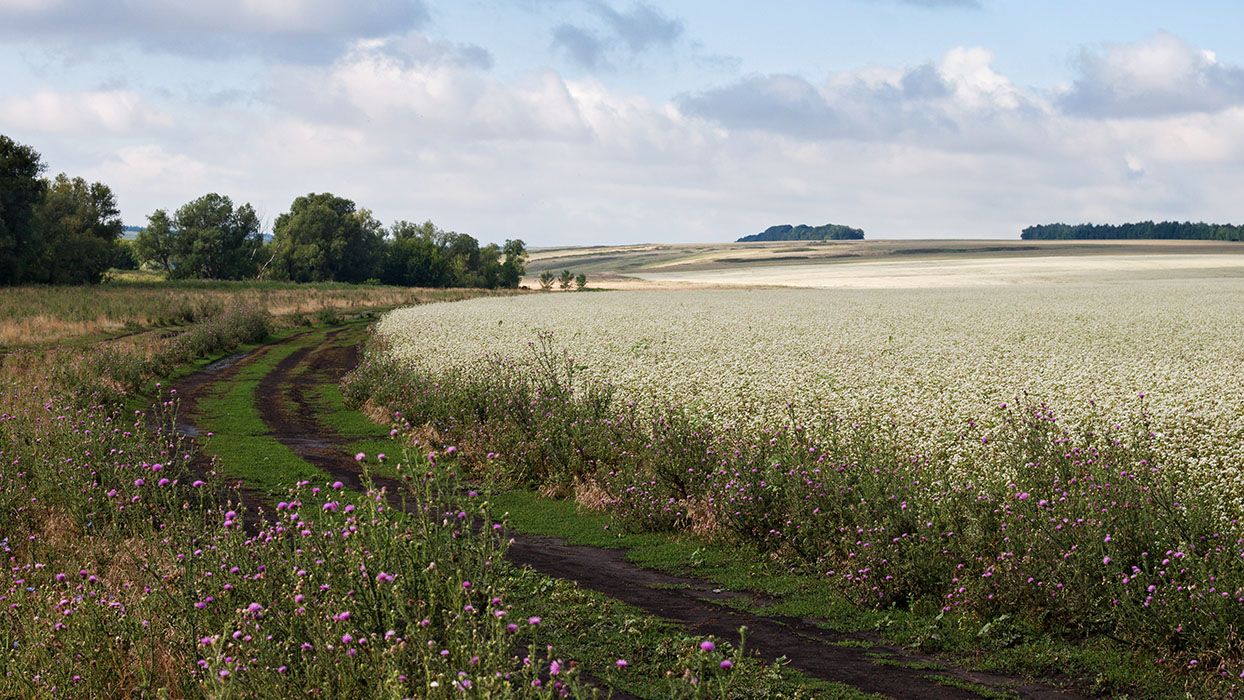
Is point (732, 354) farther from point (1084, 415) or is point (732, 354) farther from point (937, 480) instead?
point (937, 480)

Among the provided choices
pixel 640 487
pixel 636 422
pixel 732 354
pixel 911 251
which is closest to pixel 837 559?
pixel 640 487

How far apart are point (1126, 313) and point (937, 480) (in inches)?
1383

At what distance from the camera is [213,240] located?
353 feet

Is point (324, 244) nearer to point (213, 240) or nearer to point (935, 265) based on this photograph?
point (213, 240)

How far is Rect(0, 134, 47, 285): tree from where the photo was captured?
65688 millimetres

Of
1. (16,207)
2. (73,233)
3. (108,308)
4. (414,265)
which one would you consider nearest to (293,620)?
(108,308)

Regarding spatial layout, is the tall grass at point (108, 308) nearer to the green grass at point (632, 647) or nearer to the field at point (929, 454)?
the field at point (929, 454)

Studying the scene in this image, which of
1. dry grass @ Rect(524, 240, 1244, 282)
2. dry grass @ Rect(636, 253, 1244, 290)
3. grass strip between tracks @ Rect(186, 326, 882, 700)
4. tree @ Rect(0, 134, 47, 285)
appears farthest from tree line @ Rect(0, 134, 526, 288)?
grass strip between tracks @ Rect(186, 326, 882, 700)

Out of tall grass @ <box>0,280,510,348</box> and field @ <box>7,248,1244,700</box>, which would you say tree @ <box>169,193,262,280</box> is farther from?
field @ <box>7,248,1244,700</box>

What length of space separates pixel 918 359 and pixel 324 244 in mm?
99193

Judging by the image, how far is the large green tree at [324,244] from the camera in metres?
111

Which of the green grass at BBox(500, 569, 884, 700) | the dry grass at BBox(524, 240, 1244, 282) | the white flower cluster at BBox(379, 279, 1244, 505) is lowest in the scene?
the green grass at BBox(500, 569, 884, 700)

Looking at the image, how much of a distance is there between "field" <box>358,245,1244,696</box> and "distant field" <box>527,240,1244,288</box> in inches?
2738

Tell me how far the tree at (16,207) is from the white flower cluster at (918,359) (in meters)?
36.2
